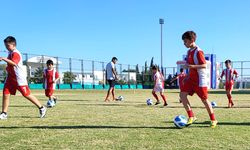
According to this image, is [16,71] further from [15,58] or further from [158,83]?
[158,83]

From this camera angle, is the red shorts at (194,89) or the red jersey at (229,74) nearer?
the red shorts at (194,89)

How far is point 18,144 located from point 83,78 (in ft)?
156

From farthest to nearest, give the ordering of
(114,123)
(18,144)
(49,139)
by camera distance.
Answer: (114,123) → (49,139) → (18,144)

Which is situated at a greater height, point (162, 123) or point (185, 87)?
point (185, 87)

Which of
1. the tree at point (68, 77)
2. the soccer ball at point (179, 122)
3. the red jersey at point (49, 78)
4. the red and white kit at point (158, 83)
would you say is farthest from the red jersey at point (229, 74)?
the tree at point (68, 77)

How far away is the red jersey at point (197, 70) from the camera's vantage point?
26.2ft

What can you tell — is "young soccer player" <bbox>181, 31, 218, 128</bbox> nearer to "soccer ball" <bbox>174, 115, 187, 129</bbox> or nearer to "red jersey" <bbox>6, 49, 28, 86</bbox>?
"soccer ball" <bbox>174, 115, 187, 129</bbox>

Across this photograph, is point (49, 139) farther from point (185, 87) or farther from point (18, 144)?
point (185, 87)

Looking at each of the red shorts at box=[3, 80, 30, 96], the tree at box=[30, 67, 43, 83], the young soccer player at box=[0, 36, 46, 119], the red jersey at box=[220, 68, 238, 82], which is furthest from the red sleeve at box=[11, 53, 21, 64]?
the tree at box=[30, 67, 43, 83]

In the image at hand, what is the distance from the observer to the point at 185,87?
26.6 feet

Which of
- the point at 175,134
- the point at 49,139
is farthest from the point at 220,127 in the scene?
the point at 49,139

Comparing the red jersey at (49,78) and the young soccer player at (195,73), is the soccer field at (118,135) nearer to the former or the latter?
the young soccer player at (195,73)

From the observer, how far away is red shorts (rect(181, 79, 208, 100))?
7.91 metres

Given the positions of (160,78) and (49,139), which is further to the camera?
(160,78)
